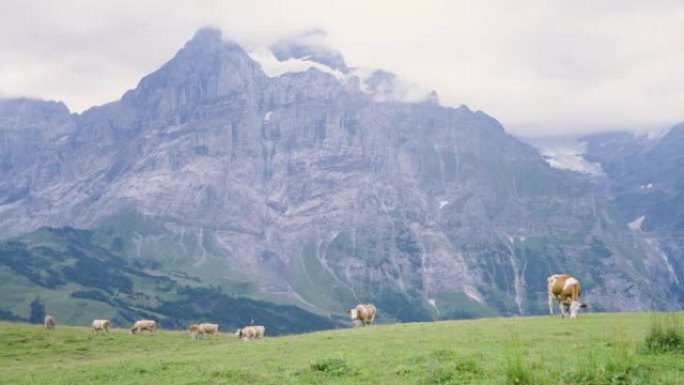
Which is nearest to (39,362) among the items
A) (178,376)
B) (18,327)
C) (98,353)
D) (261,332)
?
(98,353)

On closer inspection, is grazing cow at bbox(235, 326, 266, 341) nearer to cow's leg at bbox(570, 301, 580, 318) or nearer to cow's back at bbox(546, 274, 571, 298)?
cow's back at bbox(546, 274, 571, 298)

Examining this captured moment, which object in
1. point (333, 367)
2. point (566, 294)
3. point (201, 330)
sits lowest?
point (201, 330)

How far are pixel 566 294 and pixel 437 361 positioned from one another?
24833 mm

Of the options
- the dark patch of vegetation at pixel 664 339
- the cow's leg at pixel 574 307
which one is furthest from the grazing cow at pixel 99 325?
the dark patch of vegetation at pixel 664 339

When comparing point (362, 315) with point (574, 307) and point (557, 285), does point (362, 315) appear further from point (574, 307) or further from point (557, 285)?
point (574, 307)

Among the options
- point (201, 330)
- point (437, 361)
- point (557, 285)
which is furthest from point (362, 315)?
point (437, 361)

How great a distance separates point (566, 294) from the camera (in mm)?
46844

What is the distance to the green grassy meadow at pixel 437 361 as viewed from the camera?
61.5 feet

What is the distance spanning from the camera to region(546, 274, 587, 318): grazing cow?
46219mm

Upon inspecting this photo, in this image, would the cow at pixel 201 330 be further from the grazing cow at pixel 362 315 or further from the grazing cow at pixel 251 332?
the grazing cow at pixel 362 315

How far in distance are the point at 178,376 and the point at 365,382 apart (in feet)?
34.9

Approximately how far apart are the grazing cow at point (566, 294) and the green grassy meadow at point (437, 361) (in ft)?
3.59

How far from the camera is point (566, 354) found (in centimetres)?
2578

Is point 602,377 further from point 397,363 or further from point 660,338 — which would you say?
point 397,363
